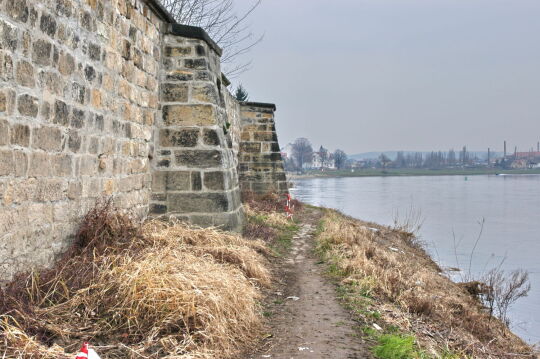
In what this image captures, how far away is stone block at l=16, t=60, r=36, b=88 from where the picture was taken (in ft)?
13.4

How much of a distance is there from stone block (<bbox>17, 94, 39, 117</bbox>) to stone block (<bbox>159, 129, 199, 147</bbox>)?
323 cm

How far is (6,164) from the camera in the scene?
3.99 metres

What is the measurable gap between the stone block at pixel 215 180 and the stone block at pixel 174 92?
1.13 meters

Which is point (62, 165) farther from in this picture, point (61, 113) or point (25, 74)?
point (25, 74)

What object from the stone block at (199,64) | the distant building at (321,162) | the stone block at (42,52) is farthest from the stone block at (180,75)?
the distant building at (321,162)

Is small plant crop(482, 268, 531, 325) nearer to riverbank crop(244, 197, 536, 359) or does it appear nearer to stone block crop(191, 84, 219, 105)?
riverbank crop(244, 197, 536, 359)

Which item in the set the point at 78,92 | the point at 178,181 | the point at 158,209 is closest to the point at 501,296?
the point at 178,181

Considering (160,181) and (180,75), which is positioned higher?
(180,75)

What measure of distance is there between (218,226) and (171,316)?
3601 mm

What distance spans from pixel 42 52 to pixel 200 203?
3527mm

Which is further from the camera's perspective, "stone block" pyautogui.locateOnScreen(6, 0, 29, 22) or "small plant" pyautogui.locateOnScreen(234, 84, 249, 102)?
"small plant" pyautogui.locateOnScreen(234, 84, 249, 102)

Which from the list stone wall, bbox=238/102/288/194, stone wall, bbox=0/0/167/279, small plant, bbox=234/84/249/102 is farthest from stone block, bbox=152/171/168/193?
small plant, bbox=234/84/249/102

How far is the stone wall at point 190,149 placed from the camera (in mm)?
7512

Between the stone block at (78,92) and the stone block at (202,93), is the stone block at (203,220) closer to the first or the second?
the stone block at (202,93)
